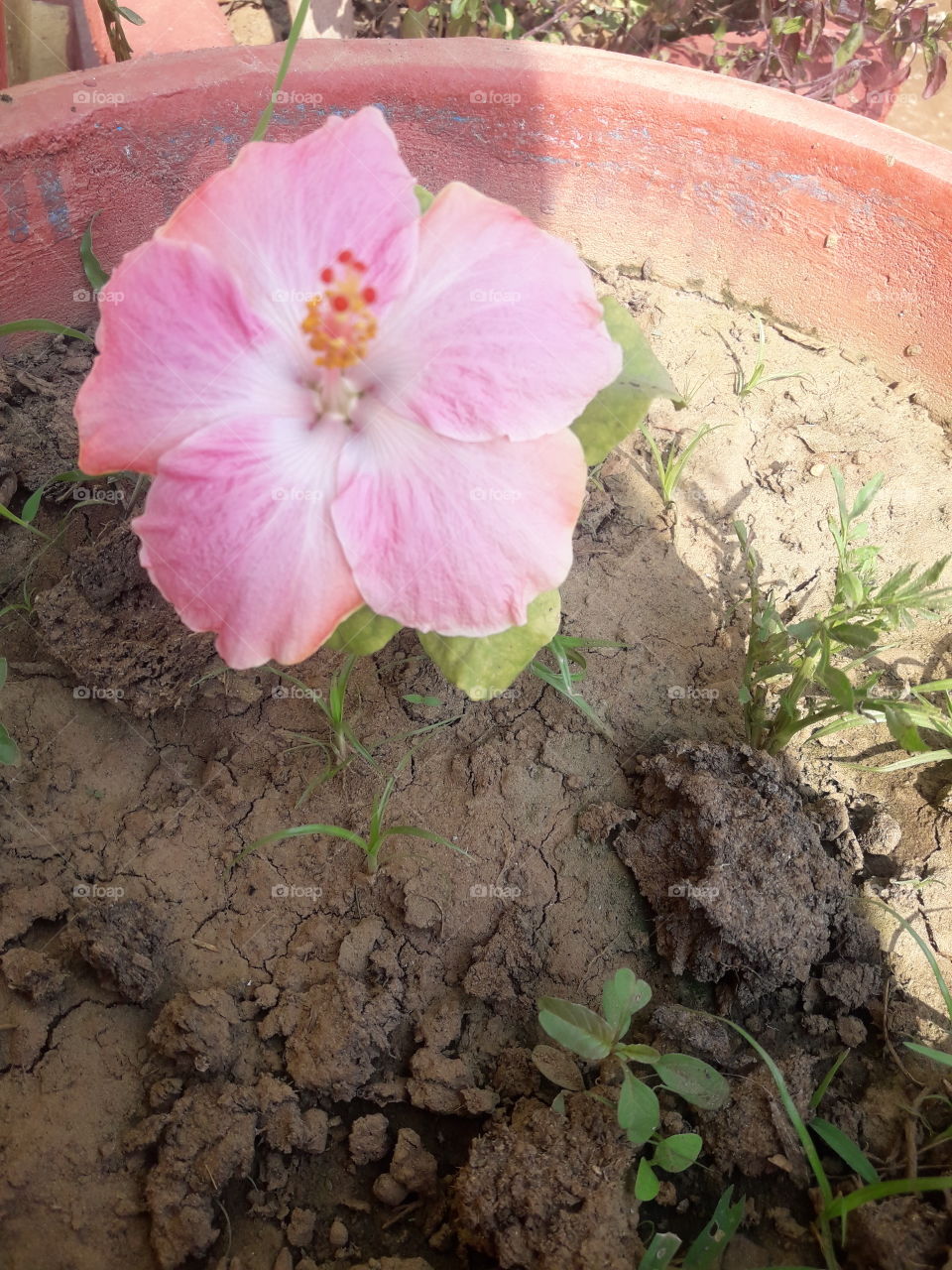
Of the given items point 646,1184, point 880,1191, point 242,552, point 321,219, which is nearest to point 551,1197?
point 646,1184

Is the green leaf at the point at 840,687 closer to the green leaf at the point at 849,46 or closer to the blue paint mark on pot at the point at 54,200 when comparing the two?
the blue paint mark on pot at the point at 54,200

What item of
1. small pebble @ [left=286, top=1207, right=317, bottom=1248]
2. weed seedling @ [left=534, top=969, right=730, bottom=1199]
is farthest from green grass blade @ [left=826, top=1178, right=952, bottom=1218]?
small pebble @ [left=286, top=1207, right=317, bottom=1248]

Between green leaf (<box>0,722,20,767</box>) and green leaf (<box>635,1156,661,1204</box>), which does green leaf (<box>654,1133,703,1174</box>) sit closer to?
green leaf (<box>635,1156,661,1204</box>)

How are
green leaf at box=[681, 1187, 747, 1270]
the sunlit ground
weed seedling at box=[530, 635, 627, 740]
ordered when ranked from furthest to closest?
the sunlit ground, weed seedling at box=[530, 635, 627, 740], green leaf at box=[681, 1187, 747, 1270]

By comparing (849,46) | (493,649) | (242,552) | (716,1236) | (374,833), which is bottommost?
(716,1236)

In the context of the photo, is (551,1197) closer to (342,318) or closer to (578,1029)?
(578,1029)

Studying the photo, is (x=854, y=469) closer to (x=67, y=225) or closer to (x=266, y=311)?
(x=266, y=311)
